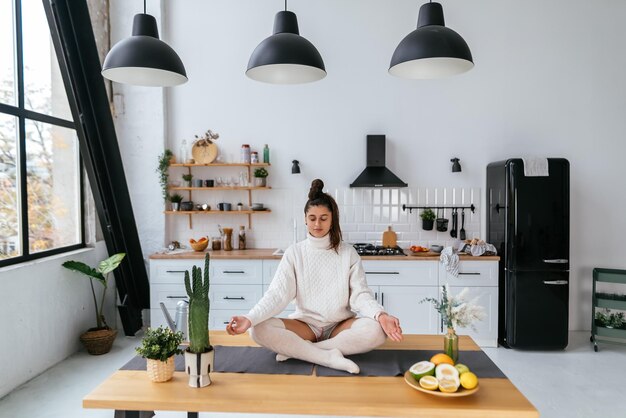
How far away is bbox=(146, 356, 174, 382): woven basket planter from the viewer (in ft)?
6.06

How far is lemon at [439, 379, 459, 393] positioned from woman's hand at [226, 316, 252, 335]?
865mm

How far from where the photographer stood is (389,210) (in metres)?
5.11

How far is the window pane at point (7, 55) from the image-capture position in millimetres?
3543

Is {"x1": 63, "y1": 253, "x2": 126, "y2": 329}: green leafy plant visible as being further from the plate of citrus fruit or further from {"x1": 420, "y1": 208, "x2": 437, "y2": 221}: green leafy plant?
the plate of citrus fruit

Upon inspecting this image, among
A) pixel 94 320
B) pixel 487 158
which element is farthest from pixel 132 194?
pixel 487 158

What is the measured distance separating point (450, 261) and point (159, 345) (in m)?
3.21

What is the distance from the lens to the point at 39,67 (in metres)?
4.03

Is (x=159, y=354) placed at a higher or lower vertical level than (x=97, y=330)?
higher

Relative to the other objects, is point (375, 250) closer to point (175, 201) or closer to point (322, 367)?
point (175, 201)

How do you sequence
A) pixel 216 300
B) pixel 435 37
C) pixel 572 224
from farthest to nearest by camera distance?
pixel 572 224, pixel 216 300, pixel 435 37

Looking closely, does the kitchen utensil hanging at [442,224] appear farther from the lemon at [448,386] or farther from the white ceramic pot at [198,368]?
the white ceramic pot at [198,368]

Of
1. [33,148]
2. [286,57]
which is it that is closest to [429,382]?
[286,57]

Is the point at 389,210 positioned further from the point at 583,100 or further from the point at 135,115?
the point at 135,115

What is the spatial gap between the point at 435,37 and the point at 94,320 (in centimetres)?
428
